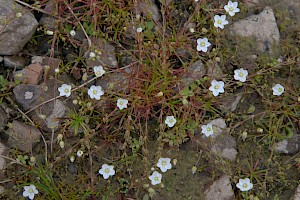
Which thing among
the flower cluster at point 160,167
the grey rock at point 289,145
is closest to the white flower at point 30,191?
the flower cluster at point 160,167

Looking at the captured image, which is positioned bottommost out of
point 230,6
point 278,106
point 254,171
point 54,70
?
point 254,171

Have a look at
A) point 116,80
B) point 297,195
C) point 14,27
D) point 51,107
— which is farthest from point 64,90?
point 297,195

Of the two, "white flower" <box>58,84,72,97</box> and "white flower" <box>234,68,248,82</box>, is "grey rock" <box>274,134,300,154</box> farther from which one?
"white flower" <box>58,84,72,97</box>

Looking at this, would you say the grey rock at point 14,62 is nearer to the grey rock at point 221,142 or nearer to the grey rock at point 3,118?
the grey rock at point 3,118

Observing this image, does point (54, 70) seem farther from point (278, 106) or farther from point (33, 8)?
point (278, 106)

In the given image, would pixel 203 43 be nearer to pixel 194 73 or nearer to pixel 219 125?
pixel 194 73

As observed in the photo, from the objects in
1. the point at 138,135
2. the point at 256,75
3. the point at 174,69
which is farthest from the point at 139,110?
the point at 256,75
